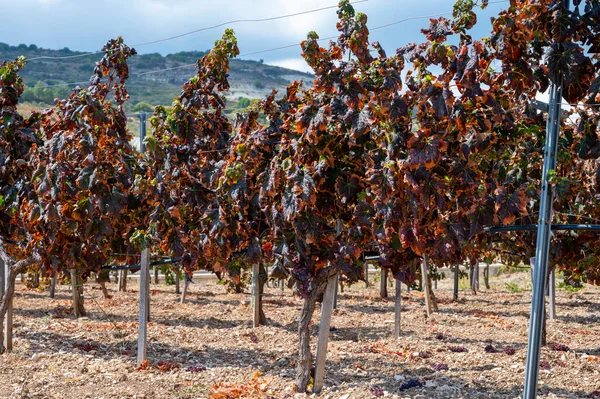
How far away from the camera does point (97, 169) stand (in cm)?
676

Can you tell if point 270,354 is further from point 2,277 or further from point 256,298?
point 2,277

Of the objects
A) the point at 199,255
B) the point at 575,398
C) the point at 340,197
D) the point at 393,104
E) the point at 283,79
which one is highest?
the point at 283,79

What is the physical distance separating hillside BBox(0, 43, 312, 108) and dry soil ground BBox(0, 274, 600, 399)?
66.6m

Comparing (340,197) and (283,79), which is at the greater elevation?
(283,79)

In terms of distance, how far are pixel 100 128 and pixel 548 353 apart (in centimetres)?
653

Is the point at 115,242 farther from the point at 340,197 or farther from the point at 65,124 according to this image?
the point at 340,197

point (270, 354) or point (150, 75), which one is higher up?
point (150, 75)

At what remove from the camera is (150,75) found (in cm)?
11712

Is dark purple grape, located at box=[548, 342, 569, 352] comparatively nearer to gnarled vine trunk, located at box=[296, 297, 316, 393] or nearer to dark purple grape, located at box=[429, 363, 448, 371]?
dark purple grape, located at box=[429, 363, 448, 371]

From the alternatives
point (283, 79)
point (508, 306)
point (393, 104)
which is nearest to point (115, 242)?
point (393, 104)

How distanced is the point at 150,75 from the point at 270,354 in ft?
375

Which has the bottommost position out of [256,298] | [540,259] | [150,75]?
[256,298]

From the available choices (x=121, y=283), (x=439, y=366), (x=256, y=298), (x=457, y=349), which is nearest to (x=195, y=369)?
(x=439, y=366)

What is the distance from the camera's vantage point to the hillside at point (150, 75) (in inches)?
3469
